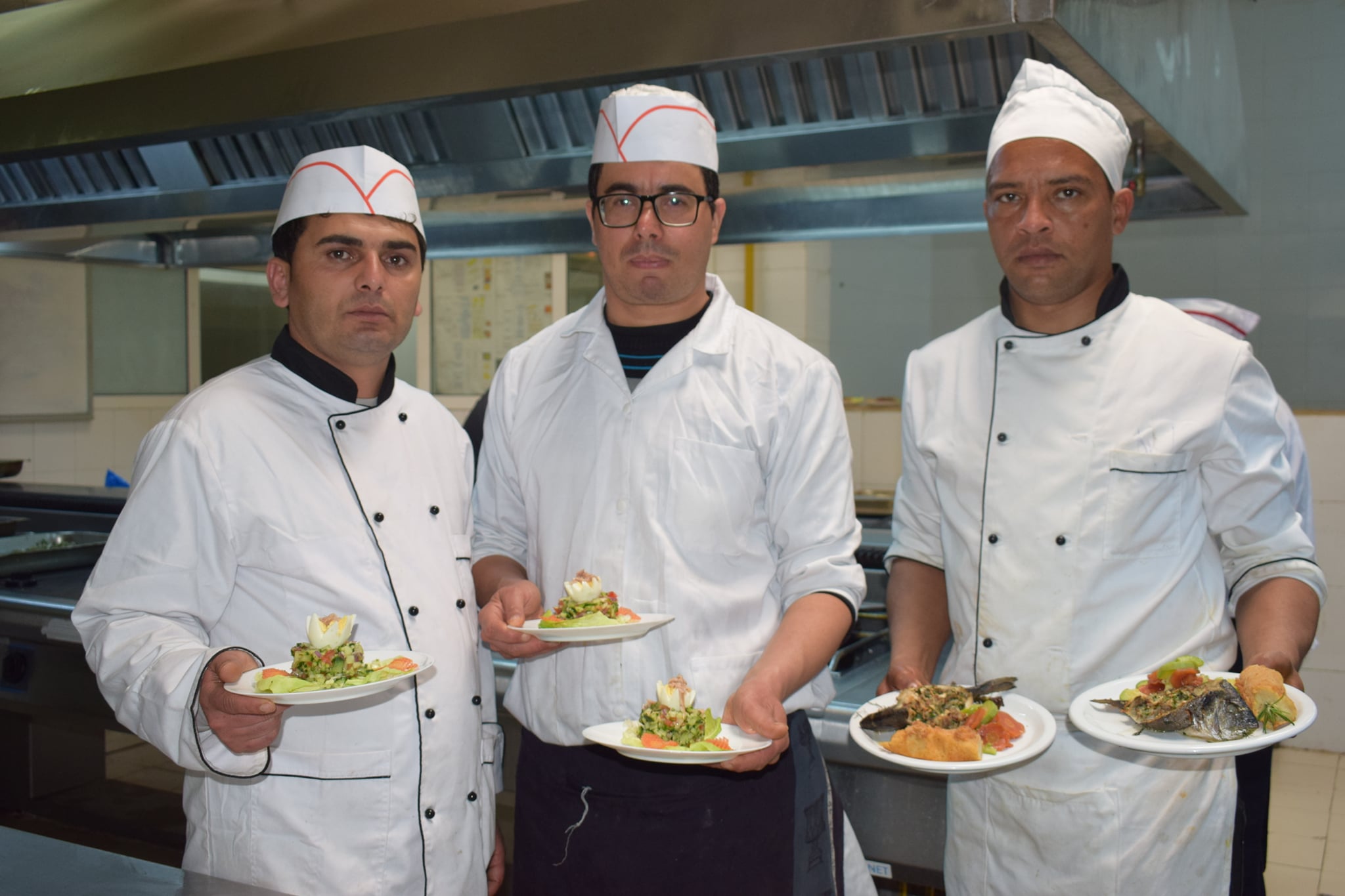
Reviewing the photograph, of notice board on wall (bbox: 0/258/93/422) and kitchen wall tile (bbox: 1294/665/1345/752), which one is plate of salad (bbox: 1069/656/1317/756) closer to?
kitchen wall tile (bbox: 1294/665/1345/752)

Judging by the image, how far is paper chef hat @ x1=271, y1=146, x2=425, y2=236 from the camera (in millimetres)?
1772

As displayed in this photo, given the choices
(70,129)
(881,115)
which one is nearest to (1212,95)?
(881,115)

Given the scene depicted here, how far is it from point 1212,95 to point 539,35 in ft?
5.53

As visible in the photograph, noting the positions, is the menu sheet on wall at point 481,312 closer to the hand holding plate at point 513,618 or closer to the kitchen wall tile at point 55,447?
the kitchen wall tile at point 55,447

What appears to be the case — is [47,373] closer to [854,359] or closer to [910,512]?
[854,359]

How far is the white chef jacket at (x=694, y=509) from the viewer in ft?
5.67

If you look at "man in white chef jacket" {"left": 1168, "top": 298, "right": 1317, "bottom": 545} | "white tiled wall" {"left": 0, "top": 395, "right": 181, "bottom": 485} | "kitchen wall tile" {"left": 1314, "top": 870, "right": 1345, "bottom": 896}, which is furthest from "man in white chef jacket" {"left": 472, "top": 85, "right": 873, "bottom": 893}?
"white tiled wall" {"left": 0, "top": 395, "right": 181, "bottom": 485}

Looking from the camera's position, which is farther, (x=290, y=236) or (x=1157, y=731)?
(x=290, y=236)

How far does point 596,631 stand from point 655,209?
709 mm

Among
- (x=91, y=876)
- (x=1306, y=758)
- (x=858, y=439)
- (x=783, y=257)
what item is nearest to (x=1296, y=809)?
(x=1306, y=758)

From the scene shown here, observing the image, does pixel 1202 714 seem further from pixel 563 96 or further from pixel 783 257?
pixel 783 257

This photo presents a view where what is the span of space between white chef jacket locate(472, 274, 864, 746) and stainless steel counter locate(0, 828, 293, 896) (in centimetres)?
58

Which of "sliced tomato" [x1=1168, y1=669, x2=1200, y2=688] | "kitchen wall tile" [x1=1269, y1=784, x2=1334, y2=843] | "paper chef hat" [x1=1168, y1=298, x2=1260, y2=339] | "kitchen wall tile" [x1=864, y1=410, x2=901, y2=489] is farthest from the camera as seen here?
"kitchen wall tile" [x1=864, y1=410, x2=901, y2=489]

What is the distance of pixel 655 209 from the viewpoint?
1752 mm
